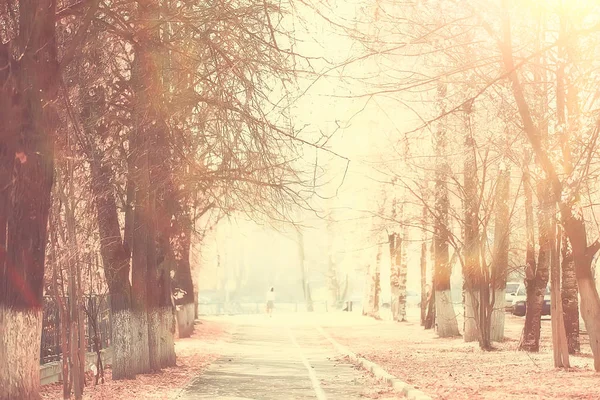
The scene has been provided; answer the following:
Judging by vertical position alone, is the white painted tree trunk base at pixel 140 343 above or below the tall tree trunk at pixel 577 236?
below

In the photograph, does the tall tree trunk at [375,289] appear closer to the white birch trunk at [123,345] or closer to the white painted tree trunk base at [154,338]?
the white painted tree trunk base at [154,338]

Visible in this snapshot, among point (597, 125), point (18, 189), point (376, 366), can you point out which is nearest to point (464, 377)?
point (376, 366)

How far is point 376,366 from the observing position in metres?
19.1

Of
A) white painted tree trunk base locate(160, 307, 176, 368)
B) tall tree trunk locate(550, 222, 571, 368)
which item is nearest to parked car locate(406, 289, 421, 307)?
white painted tree trunk base locate(160, 307, 176, 368)

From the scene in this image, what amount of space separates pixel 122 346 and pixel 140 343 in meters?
0.42

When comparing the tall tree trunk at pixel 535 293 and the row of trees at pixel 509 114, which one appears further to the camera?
the tall tree trunk at pixel 535 293

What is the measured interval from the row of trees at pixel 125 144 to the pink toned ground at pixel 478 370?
13.4 ft

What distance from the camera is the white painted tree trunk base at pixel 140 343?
18469 millimetres

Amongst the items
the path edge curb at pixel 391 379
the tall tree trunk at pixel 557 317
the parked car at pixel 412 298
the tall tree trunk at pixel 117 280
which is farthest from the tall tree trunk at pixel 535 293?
the parked car at pixel 412 298

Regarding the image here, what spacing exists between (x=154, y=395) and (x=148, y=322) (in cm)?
440

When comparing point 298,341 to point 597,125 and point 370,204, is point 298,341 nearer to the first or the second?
point 370,204

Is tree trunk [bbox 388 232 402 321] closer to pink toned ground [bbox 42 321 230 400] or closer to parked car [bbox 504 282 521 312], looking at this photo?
parked car [bbox 504 282 521 312]

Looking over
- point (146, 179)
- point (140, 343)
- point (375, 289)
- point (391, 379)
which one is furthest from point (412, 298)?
point (391, 379)

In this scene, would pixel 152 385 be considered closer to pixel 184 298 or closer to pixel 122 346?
pixel 122 346
